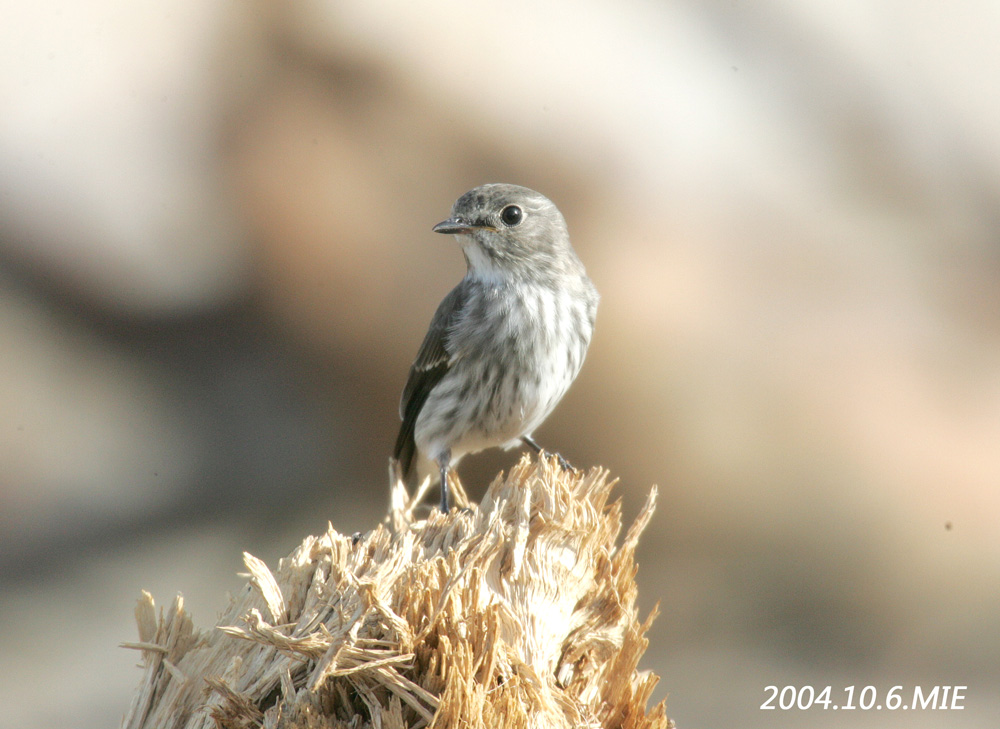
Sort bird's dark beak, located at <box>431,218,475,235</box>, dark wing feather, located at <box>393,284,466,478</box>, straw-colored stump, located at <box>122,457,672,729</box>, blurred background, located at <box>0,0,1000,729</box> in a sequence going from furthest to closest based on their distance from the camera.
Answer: blurred background, located at <box>0,0,1000,729</box> < dark wing feather, located at <box>393,284,466,478</box> < bird's dark beak, located at <box>431,218,475,235</box> < straw-colored stump, located at <box>122,457,672,729</box>

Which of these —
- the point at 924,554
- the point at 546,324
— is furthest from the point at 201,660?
the point at 924,554

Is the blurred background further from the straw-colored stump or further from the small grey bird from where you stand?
the straw-colored stump

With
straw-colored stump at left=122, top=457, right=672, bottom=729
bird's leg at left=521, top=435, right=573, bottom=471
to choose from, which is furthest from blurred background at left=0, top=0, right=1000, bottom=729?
straw-colored stump at left=122, top=457, right=672, bottom=729

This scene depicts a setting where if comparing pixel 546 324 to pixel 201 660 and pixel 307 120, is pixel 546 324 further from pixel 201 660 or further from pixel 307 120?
pixel 307 120

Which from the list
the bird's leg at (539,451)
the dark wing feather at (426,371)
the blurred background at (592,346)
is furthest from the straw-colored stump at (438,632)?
the blurred background at (592,346)

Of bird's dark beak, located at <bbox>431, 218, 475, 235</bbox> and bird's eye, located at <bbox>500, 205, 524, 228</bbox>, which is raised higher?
bird's eye, located at <bbox>500, 205, 524, 228</bbox>

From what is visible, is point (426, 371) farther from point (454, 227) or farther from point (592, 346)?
point (592, 346)

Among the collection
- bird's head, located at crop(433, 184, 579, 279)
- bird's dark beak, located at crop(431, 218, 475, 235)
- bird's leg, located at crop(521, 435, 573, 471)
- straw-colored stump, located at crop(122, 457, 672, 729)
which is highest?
bird's head, located at crop(433, 184, 579, 279)
